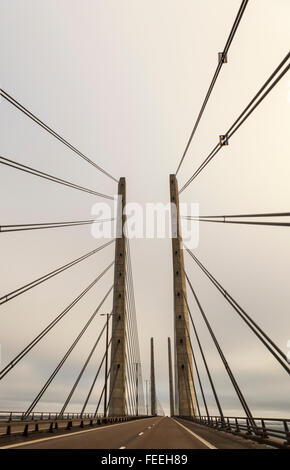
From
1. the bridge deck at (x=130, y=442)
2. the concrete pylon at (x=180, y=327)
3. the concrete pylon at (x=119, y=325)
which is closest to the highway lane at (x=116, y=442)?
the bridge deck at (x=130, y=442)

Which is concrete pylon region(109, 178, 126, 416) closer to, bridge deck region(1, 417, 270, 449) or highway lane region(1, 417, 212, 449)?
bridge deck region(1, 417, 270, 449)

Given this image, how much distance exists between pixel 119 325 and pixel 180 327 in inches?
249

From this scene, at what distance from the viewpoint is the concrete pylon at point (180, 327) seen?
33688 millimetres

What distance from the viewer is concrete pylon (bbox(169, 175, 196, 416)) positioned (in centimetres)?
3369

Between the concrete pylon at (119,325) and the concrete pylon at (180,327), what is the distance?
212 inches

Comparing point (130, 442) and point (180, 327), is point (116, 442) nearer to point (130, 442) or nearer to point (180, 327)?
point (130, 442)

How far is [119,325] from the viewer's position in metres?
38.3

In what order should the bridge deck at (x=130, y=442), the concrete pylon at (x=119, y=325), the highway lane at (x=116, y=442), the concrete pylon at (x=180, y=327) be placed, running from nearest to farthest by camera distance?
the highway lane at (x=116, y=442) < the bridge deck at (x=130, y=442) < the concrete pylon at (x=180, y=327) < the concrete pylon at (x=119, y=325)

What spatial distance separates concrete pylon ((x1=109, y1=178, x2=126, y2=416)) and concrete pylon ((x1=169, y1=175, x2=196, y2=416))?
5.38 m

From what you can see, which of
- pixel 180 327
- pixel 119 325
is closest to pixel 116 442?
pixel 180 327

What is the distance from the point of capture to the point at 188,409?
33656 millimetres

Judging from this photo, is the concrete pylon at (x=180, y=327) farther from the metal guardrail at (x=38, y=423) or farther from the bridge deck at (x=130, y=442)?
the bridge deck at (x=130, y=442)

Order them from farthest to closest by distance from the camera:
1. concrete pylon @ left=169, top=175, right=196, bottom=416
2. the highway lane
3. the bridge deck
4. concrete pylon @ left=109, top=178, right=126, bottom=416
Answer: concrete pylon @ left=109, top=178, right=126, bottom=416 < concrete pylon @ left=169, top=175, right=196, bottom=416 < the bridge deck < the highway lane

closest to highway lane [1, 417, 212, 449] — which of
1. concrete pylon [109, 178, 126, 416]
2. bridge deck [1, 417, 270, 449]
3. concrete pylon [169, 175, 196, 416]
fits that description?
bridge deck [1, 417, 270, 449]
